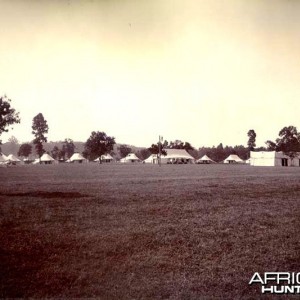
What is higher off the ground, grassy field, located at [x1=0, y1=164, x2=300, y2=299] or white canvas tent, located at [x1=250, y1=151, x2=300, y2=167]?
white canvas tent, located at [x1=250, y1=151, x2=300, y2=167]

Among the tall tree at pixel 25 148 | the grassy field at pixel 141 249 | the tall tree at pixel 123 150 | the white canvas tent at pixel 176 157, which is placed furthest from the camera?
the tall tree at pixel 123 150

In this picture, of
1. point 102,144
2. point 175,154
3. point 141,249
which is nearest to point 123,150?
point 175,154

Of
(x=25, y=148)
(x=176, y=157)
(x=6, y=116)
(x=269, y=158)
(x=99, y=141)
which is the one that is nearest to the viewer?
(x=6, y=116)

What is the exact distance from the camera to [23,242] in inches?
225

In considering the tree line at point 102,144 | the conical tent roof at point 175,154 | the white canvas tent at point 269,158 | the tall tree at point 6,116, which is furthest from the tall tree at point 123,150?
the tall tree at point 6,116

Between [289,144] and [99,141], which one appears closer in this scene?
[99,141]

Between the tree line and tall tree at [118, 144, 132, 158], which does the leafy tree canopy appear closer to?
the tree line

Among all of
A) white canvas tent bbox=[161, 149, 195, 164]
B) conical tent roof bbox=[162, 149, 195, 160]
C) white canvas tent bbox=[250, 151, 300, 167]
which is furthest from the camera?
conical tent roof bbox=[162, 149, 195, 160]

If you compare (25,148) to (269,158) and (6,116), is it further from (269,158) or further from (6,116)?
(6,116)

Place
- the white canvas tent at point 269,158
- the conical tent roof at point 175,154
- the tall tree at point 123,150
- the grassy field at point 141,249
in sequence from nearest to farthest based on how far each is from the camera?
the grassy field at point 141,249 → the white canvas tent at point 269,158 → the conical tent roof at point 175,154 → the tall tree at point 123,150

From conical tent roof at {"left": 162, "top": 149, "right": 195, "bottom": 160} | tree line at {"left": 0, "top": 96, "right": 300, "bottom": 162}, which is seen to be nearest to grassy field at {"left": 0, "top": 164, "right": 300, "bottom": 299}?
tree line at {"left": 0, "top": 96, "right": 300, "bottom": 162}

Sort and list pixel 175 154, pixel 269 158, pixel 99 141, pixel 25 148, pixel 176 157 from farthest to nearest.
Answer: pixel 175 154 → pixel 25 148 → pixel 176 157 → pixel 269 158 → pixel 99 141

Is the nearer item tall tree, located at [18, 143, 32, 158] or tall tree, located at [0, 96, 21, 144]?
tall tree, located at [0, 96, 21, 144]

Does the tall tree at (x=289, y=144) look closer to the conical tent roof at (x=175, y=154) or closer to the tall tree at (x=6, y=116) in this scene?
the conical tent roof at (x=175, y=154)
